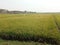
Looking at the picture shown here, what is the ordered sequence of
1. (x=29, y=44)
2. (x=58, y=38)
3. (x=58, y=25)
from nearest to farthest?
(x=29, y=44), (x=58, y=38), (x=58, y=25)

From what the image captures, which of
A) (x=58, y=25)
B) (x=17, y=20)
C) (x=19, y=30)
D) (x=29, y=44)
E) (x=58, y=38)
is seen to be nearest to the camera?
(x=29, y=44)

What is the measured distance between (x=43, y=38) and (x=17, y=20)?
8583 millimetres

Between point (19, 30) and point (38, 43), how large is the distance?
460 centimetres

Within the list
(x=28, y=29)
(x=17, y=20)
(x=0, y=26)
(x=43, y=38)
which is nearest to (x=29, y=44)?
(x=43, y=38)

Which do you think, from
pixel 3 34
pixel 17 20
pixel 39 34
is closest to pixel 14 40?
pixel 3 34

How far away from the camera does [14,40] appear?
27203 mm

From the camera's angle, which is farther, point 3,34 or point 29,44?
point 3,34

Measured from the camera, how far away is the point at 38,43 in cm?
2641

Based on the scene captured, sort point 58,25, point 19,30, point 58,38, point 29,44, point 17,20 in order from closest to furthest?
1. point 29,44
2. point 58,38
3. point 19,30
4. point 58,25
5. point 17,20

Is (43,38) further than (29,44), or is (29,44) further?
(43,38)

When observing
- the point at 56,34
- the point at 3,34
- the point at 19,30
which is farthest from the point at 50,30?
the point at 3,34

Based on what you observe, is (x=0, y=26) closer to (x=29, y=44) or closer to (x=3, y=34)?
(x=3, y=34)

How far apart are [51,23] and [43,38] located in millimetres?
6208

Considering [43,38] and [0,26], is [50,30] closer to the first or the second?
[43,38]
